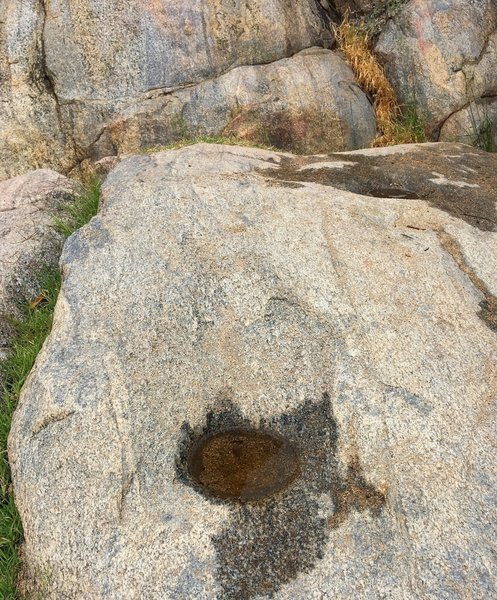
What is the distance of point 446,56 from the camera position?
783cm

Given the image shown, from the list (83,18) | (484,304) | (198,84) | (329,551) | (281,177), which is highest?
(83,18)

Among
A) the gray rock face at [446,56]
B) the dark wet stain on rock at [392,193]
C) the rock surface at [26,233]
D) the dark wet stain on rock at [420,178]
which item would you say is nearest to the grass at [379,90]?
the gray rock face at [446,56]

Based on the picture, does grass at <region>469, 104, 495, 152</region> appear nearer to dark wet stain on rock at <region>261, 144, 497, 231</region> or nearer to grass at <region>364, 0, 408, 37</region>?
grass at <region>364, 0, 408, 37</region>

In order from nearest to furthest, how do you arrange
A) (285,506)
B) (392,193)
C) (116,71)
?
(285,506), (392,193), (116,71)

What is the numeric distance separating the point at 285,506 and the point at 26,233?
146 inches

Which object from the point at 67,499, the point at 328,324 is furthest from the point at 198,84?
the point at 67,499

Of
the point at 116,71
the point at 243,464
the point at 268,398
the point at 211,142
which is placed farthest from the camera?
the point at 116,71

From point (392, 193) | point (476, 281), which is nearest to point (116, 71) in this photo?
point (392, 193)

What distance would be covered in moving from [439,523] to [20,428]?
230 cm

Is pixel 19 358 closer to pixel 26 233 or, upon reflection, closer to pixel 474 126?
pixel 26 233

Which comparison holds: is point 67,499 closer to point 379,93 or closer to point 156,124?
point 156,124

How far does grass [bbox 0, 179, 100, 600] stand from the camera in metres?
3.24

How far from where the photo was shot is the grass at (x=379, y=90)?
25.7ft

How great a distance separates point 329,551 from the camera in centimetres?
263
